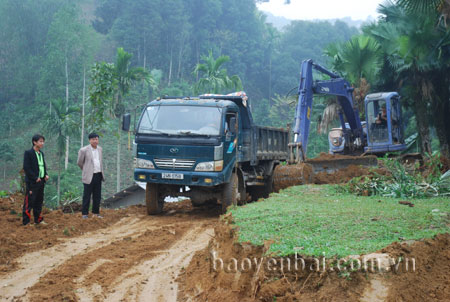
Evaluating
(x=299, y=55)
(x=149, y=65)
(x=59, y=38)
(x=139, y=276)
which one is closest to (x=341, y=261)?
(x=139, y=276)

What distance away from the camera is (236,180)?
480 inches

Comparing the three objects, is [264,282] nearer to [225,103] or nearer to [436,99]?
[225,103]

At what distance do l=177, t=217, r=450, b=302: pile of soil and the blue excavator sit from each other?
9.53 m

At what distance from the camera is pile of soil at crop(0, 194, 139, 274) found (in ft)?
26.1

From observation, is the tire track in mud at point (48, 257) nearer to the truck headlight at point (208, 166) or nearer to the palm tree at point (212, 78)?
the truck headlight at point (208, 166)

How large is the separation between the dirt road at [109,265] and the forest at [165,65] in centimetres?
390

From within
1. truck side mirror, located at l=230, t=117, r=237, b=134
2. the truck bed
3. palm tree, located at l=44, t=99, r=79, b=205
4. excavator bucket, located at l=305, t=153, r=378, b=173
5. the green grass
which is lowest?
the green grass

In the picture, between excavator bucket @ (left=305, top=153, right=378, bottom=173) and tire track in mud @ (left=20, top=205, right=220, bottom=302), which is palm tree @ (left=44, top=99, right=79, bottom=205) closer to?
excavator bucket @ (left=305, top=153, right=378, bottom=173)

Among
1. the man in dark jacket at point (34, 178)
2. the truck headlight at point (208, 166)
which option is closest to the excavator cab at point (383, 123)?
the truck headlight at point (208, 166)

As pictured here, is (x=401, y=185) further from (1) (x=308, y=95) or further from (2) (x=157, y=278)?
(1) (x=308, y=95)

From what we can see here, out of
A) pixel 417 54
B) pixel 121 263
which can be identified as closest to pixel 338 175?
pixel 417 54

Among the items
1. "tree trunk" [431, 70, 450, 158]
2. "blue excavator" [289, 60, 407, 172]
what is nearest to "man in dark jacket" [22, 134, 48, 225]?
"blue excavator" [289, 60, 407, 172]

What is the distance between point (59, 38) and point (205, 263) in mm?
45472

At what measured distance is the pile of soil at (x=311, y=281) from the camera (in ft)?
15.0
